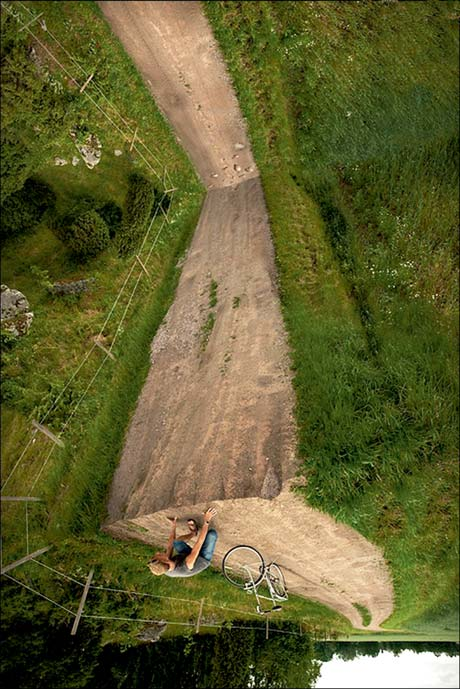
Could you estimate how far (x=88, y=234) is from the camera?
1475cm

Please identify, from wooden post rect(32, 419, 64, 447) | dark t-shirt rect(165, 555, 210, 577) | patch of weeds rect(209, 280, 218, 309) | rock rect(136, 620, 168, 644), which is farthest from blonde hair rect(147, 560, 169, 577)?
patch of weeds rect(209, 280, 218, 309)

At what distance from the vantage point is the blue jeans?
11422 mm

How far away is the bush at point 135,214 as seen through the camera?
50.6ft

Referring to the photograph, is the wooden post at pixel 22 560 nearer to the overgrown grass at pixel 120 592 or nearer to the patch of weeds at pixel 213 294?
the overgrown grass at pixel 120 592

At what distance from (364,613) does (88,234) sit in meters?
15.9

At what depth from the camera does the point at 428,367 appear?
14.0 metres

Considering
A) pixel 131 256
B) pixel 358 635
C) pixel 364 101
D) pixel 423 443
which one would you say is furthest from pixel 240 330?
pixel 358 635

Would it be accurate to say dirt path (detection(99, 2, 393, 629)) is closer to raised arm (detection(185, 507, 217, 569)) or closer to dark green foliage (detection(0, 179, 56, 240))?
raised arm (detection(185, 507, 217, 569))

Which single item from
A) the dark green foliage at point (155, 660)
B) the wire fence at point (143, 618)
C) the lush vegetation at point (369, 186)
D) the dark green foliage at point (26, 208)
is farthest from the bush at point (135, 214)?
the dark green foliage at point (155, 660)

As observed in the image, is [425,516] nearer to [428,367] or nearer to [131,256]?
[428,367]

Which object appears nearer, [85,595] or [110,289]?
[85,595]

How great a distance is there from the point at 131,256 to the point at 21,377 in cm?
521

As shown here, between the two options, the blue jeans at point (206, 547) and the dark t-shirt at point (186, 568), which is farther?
the blue jeans at point (206, 547)

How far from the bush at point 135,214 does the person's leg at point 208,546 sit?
356 inches
